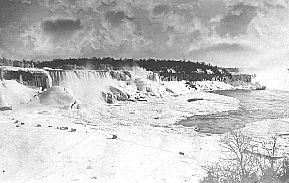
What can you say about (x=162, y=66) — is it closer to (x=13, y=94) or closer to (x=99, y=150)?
(x=13, y=94)

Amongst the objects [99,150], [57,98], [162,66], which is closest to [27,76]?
[57,98]

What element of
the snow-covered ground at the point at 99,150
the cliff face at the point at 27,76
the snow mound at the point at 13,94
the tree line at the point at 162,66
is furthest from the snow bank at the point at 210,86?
the snow-covered ground at the point at 99,150

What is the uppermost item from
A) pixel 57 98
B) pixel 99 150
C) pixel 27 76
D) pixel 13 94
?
pixel 27 76

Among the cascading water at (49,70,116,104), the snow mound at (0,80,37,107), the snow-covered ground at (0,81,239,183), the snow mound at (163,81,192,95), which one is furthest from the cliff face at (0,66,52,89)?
the snow mound at (163,81,192,95)

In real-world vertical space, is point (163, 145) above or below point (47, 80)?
below

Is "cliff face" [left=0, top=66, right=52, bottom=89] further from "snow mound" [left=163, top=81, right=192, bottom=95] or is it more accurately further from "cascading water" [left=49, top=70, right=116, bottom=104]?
"snow mound" [left=163, top=81, right=192, bottom=95]

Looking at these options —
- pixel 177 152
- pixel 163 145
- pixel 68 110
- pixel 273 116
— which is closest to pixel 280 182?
pixel 177 152

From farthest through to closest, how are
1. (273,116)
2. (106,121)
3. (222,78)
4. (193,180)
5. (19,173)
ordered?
(222,78)
(273,116)
(106,121)
(19,173)
(193,180)

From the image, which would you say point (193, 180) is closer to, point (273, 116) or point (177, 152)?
point (177, 152)
